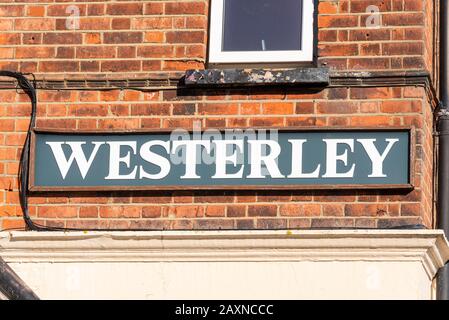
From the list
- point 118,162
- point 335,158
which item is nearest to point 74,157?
point 118,162

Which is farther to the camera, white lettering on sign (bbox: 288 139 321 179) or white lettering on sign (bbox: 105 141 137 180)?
white lettering on sign (bbox: 105 141 137 180)

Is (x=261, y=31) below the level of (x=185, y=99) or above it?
above

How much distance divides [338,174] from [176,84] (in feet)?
3.64

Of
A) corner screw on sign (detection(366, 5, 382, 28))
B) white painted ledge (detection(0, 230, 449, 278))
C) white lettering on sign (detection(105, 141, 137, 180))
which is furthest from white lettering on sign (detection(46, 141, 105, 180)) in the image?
corner screw on sign (detection(366, 5, 382, 28))

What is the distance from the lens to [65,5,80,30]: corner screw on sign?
27.7ft

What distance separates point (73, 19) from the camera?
845 cm

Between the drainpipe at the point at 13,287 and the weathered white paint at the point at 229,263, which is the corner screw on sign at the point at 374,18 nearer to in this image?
the weathered white paint at the point at 229,263

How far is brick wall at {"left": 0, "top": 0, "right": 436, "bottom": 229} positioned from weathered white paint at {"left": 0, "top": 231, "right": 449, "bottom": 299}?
0.13 metres

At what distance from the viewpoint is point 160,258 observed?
7961mm

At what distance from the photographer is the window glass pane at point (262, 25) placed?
8.32 m

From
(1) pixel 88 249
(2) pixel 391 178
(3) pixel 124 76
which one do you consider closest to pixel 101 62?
(3) pixel 124 76

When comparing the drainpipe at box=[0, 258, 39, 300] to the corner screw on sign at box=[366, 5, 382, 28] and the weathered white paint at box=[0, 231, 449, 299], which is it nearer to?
the weathered white paint at box=[0, 231, 449, 299]

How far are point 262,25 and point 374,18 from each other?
2.23 ft

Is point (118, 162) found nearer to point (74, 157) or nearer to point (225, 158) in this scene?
point (74, 157)
